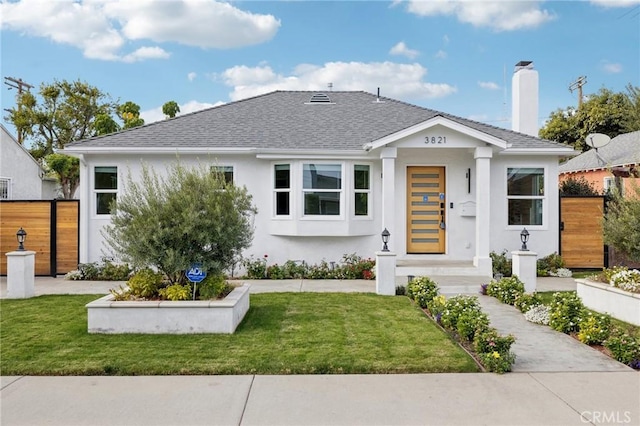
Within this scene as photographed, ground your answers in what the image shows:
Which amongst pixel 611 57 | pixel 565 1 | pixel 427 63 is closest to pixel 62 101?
pixel 427 63

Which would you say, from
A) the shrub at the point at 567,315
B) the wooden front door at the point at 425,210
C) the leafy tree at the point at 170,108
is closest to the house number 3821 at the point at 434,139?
the wooden front door at the point at 425,210

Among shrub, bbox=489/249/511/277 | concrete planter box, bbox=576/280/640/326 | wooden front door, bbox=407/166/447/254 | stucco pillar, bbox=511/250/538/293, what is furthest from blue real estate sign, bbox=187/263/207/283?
shrub, bbox=489/249/511/277

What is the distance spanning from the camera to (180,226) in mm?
6578

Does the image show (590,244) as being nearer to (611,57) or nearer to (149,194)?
(149,194)

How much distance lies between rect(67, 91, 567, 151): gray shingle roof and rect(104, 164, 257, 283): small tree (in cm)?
534

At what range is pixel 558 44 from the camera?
1675 centimetres

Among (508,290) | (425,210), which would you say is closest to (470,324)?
(508,290)

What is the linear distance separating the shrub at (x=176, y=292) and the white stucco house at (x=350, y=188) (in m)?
5.38

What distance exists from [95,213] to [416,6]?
10297 millimetres

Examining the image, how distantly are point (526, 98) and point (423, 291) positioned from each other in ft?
28.4

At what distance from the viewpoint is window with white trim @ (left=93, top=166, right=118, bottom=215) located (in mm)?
12195

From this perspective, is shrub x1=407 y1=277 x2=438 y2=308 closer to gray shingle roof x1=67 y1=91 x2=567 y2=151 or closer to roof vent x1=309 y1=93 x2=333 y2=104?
gray shingle roof x1=67 y1=91 x2=567 y2=151

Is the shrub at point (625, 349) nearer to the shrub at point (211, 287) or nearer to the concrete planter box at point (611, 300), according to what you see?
the concrete planter box at point (611, 300)

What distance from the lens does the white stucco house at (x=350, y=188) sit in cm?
1191
